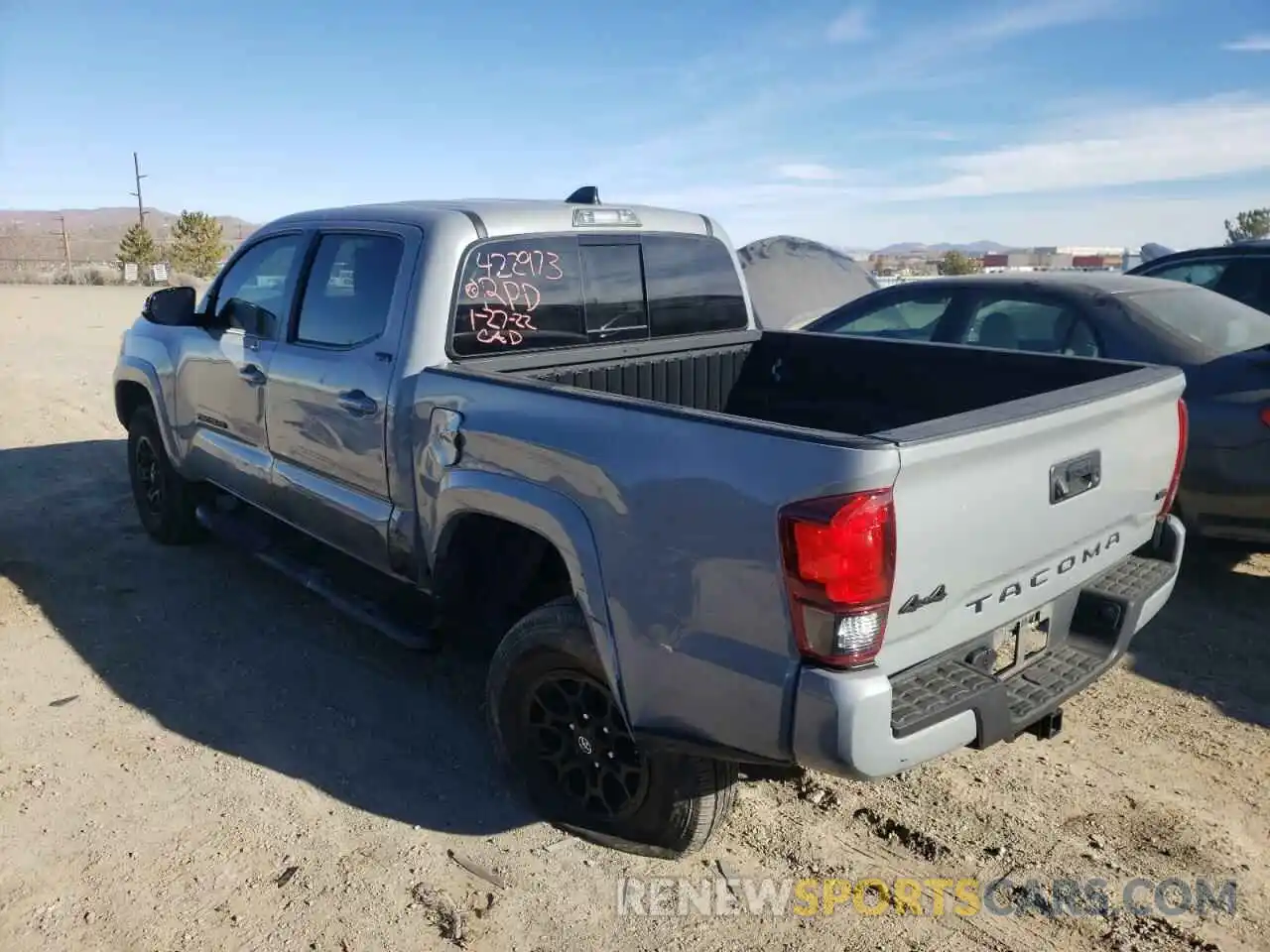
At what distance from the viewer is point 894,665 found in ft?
7.64

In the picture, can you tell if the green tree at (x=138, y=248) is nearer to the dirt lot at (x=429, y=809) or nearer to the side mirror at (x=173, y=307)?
the side mirror at (x=173, y=307)

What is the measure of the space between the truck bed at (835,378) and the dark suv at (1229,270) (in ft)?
15.4

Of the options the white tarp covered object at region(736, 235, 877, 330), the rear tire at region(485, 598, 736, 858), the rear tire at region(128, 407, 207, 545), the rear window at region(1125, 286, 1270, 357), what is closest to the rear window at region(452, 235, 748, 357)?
the rear tire at region(485, 598, 736, 858)

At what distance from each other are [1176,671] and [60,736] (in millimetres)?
4572

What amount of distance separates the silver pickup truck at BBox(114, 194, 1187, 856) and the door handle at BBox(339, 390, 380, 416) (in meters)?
0.02

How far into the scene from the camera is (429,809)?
3244 millimetres

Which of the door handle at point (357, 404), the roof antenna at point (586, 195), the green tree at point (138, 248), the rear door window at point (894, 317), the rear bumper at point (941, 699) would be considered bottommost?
the rear bumper at point (941, 699)

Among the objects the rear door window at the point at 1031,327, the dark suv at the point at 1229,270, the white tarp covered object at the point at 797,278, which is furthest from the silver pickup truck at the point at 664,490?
the white tarp covered object at the point at 797,278

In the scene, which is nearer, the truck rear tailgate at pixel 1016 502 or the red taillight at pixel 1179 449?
the truck rear tailgate at pixel 1016 502

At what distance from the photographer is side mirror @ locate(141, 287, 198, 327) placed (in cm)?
480

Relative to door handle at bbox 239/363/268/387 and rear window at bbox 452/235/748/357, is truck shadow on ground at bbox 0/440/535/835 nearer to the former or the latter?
door handle at bbox 239/363/268/387

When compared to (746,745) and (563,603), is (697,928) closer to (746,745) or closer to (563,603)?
(746,745)

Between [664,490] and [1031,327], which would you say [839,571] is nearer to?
[664,490]

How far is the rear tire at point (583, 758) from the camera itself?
2.81 m
